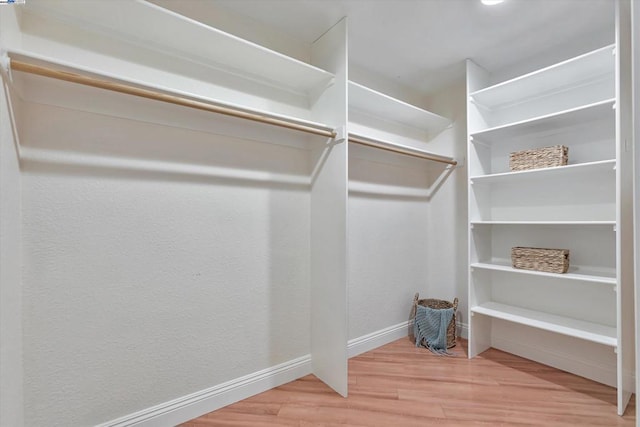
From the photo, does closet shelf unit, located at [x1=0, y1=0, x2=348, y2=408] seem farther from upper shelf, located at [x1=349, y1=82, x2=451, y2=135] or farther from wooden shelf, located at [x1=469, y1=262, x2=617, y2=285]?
wooden shelf, located at [x1=469, y1=262, x2=617, y2=285]

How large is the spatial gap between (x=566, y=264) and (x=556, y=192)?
55 centimetres

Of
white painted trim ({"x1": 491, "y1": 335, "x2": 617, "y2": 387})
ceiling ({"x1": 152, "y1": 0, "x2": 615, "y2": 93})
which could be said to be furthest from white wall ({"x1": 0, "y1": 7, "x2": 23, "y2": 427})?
white painted trim ({"x1": 491, "y1": 335, "x2": 617, "y2": 387})

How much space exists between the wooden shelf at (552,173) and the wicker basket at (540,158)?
0.18 feet

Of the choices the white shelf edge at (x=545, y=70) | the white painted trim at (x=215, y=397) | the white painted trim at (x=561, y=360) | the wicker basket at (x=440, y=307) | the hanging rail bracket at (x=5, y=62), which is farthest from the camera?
the wicker basket at (x=440, y=307)

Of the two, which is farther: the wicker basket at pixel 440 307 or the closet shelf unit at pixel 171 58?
the wicker basket at pixel 440 307

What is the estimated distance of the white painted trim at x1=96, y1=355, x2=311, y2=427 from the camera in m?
1.40

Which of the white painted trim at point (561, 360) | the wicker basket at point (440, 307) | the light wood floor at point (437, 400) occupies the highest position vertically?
the wicker basket at point (440, 307)

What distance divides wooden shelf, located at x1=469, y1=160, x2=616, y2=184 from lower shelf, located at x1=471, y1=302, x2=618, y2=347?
101 centimetres

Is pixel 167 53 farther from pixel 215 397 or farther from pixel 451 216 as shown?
pixel 451 216

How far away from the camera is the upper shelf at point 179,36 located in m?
1.21

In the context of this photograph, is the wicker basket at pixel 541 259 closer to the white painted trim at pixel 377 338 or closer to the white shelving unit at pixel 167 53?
the white painted trim at pixel 377 338

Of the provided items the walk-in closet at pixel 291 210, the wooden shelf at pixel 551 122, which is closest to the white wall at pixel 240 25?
the walk-in closet at pixel 291 210

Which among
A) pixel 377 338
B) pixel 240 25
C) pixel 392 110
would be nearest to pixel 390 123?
pixel 392 110

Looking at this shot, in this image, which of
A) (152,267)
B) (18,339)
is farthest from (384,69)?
(18,339)
